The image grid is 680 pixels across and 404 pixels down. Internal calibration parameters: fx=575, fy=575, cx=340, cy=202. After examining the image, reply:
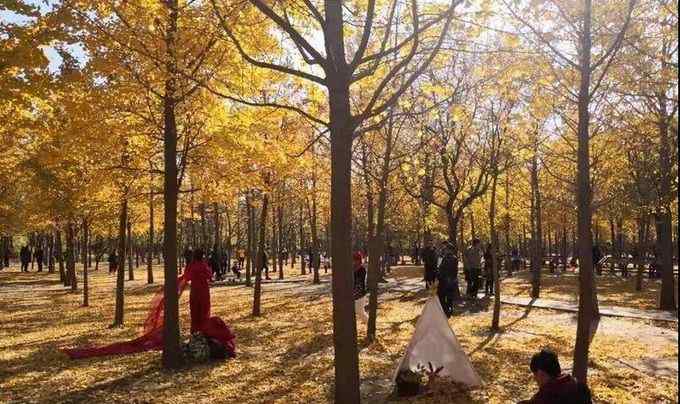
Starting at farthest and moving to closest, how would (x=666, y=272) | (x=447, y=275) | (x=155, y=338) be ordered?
(x=666, y=272)
(x=447, y=275)
(x=155, y=338)

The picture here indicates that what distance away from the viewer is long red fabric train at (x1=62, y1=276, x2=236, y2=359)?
11266 millimetres

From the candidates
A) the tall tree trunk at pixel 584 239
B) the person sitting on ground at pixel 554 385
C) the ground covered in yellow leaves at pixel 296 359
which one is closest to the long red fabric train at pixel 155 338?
the ground covered in yellow leaves at pixel 296 359

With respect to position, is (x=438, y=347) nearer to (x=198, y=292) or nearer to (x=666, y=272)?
(x=198, y=292)

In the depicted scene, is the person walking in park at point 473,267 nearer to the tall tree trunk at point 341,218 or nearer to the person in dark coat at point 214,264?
the tall tree trunk at point 341,218

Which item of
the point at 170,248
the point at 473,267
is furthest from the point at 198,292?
the point at 473,267

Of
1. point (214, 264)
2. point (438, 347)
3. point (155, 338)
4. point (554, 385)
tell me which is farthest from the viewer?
point (214, 264)

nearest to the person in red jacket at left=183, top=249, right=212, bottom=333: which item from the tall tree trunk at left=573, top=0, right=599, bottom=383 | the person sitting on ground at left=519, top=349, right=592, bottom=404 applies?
the tall tree trunk at left=573, top=0, right=599, bottom=383

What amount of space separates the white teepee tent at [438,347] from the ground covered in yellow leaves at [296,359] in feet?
0.79

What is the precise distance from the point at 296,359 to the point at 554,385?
23.2 ft

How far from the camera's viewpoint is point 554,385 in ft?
15.4

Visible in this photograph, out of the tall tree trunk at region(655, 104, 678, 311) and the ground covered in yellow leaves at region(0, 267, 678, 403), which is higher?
the tall tree trunk at region(655, 104, 678, 311)

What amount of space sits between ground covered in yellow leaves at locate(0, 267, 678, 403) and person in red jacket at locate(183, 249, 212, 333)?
1.04 meters

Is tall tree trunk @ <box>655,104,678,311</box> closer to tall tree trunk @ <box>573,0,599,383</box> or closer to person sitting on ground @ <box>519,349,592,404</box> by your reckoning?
tall tree trunk @ <box>573,0,599,383</box>

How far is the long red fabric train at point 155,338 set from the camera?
11266 mm
